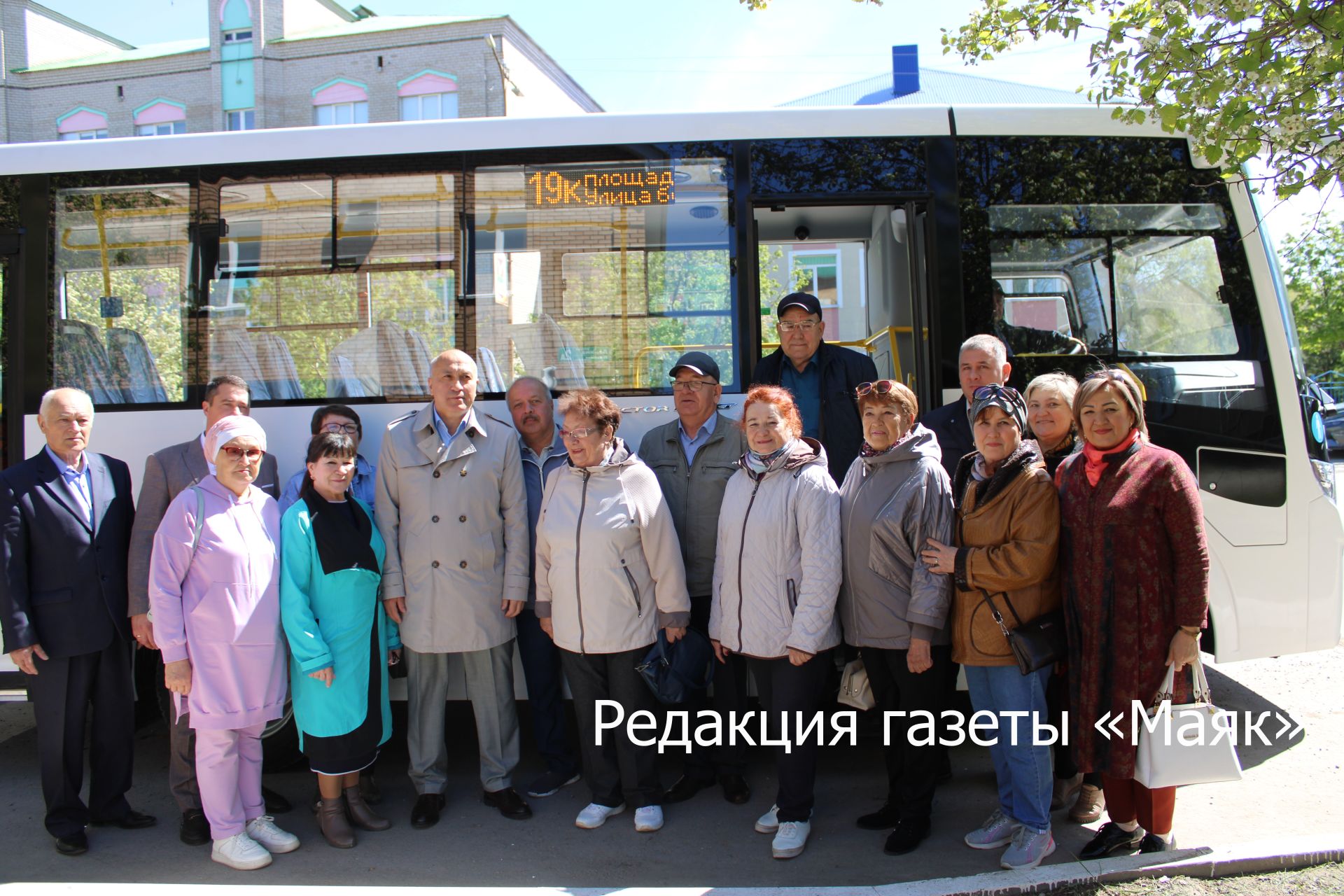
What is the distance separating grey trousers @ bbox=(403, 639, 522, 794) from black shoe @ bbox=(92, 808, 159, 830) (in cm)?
124

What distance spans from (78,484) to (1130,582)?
14.6 feet

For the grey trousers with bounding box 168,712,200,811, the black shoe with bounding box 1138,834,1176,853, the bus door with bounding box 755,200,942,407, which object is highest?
the bus door with bounding box 755,200,942,407

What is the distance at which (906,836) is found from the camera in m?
3.97

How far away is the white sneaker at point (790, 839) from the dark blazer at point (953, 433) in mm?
1725

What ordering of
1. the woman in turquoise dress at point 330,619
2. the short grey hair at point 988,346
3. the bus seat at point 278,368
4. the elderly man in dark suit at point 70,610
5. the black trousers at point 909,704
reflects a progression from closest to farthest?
1. the black trousers at point 909,704
2. the woman in turquoise dress at point 330,619
3. the elderly man in dark suit at point 70,610
4. the short grey hair at point 988,346
5. the bus seat at point 278,368

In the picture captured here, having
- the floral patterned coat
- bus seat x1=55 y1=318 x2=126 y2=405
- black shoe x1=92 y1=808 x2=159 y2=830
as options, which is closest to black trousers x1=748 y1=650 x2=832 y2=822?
the floral patterned coat

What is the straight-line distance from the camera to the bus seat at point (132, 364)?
5109mm

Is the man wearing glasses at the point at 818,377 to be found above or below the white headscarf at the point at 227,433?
above

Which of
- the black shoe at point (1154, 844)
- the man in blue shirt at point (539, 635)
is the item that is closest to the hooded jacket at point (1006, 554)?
the black shoe at point (1154, 844)

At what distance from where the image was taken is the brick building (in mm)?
29969

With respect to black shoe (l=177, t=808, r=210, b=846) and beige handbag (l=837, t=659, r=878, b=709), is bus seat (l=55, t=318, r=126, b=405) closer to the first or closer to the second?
black shoe (l=177, t=808, r=210, b=846)

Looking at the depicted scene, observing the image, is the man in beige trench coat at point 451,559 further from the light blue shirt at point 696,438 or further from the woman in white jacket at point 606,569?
the light blue shirt at point 696,438

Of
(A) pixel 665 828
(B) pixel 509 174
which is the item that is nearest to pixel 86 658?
(A) pixel 665 828

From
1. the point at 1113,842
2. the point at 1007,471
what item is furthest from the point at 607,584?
the point at 1113,842
